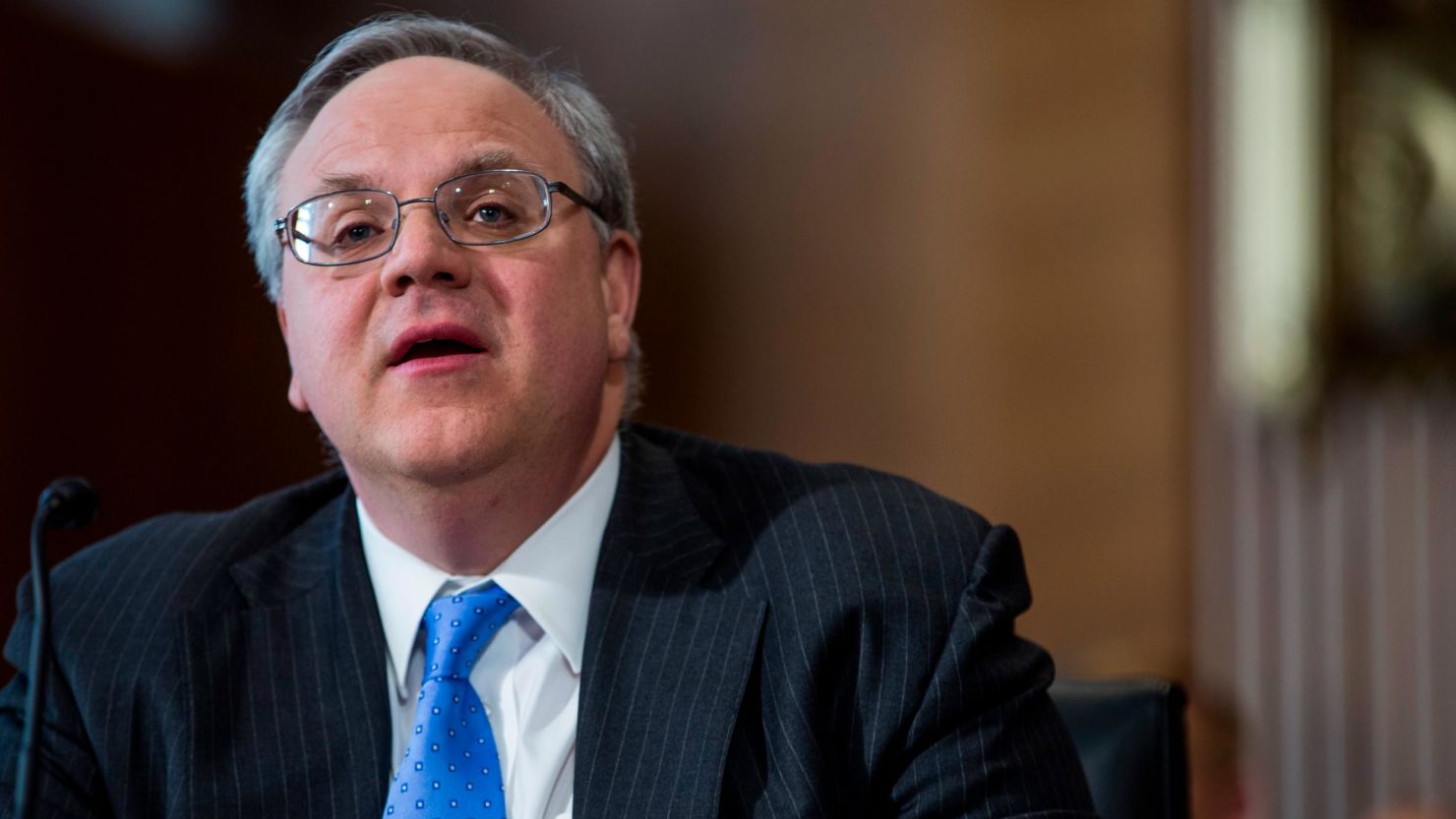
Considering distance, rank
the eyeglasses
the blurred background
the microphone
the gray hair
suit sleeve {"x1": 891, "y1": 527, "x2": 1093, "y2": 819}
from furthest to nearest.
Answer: the blurred background
the gray hair
the eyeglasses
suit sleeve {"x1": 891, "y1": 527, "x2": 1093, "y2": 819}
the microphone

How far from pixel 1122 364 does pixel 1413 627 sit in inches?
37.6

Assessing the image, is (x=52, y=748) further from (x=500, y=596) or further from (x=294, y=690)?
(x=500, y=596)

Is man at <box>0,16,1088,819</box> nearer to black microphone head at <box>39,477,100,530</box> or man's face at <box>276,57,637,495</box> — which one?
man's face at <box>276,57,637,495</box>

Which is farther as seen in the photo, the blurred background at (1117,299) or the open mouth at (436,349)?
the blurred background at (1117,299)

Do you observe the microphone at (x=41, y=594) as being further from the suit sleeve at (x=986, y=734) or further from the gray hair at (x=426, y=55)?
the suit sleeve at (x=986, y=734)

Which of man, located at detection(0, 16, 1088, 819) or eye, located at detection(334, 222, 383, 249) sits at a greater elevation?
eye, located at detection(334, 222, 383, 249)

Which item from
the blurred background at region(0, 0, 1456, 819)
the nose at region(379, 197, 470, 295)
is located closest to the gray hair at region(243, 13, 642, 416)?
the nose at region(379, 197, 470, 295)

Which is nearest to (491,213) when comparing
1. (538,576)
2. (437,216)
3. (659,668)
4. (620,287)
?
(437,216)

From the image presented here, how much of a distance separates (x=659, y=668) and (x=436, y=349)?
0.37m

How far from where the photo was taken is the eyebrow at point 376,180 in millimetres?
1502

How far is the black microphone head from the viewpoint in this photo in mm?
1242

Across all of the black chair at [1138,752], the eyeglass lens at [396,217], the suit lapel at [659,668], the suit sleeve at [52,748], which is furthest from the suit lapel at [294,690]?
the black chair at [1138,752]

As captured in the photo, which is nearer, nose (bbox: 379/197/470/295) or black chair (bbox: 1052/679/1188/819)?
nose (bbox: 379/197/470/295)

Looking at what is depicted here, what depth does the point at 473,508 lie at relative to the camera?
153 cm
